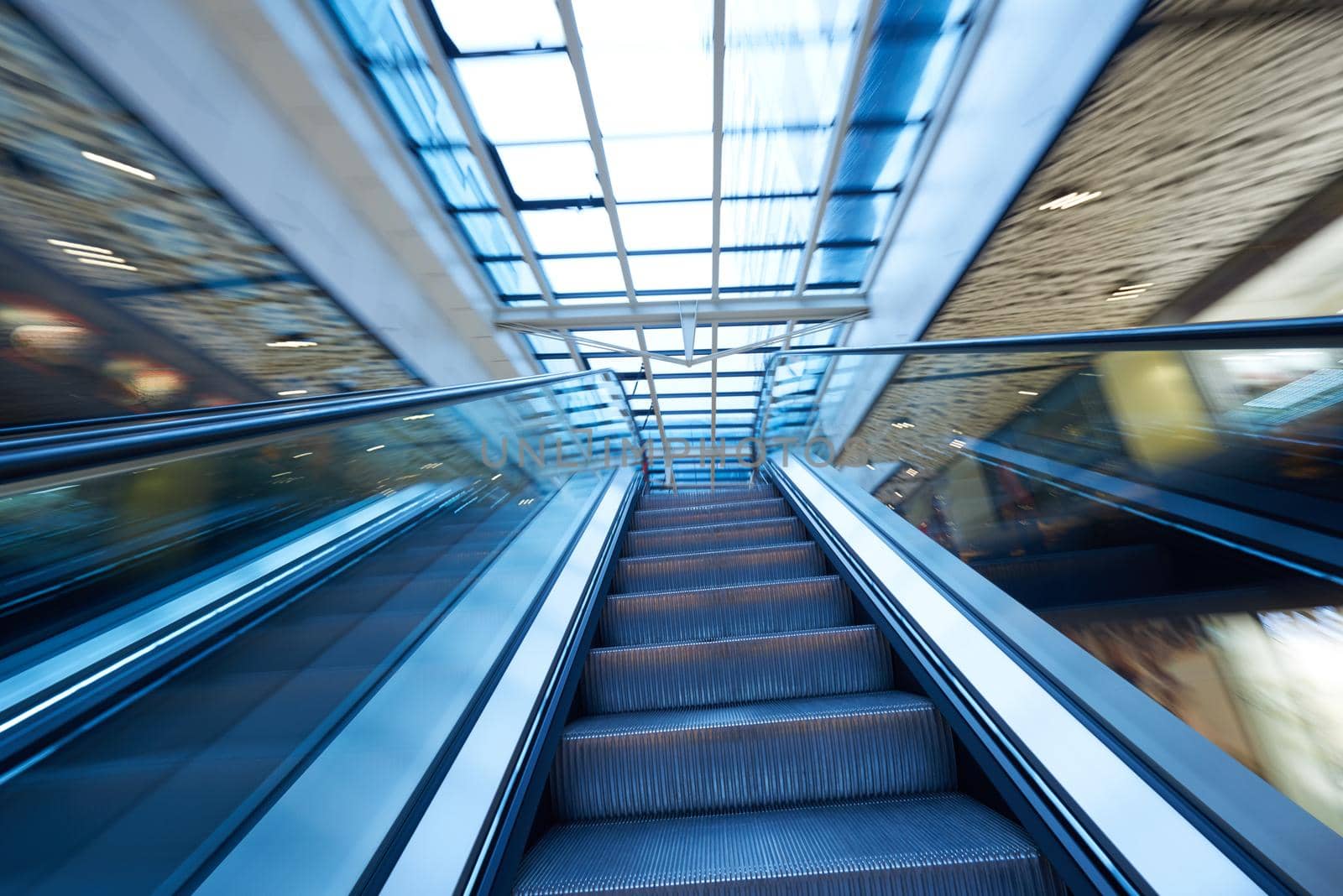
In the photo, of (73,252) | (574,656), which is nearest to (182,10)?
(73,252)

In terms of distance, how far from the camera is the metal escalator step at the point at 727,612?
9.78 ft

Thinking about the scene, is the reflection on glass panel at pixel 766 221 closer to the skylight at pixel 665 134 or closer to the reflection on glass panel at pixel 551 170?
the skylight at pixel 665 134

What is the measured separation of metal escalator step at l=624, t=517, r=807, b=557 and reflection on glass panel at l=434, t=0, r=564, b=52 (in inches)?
187

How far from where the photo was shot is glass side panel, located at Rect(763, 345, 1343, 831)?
1.21m

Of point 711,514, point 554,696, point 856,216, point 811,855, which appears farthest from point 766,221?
point 811,855

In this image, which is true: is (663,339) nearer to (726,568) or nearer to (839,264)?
(839,264)

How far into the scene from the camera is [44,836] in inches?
35.0

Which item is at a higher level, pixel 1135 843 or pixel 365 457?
pixel 365 457

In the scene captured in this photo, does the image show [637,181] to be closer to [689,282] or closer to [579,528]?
[689,282]

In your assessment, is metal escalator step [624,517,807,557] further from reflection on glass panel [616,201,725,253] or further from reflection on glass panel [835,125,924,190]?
reflection on glass panel [616,201,725,253]

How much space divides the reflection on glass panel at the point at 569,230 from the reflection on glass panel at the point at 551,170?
0.28 meters

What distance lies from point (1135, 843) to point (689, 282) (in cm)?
957

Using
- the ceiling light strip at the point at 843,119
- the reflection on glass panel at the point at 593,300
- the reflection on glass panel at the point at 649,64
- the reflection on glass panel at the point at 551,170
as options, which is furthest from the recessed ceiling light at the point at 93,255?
the ceiling light strip at the point at 843,119

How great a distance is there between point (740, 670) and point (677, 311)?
27.7 feet
